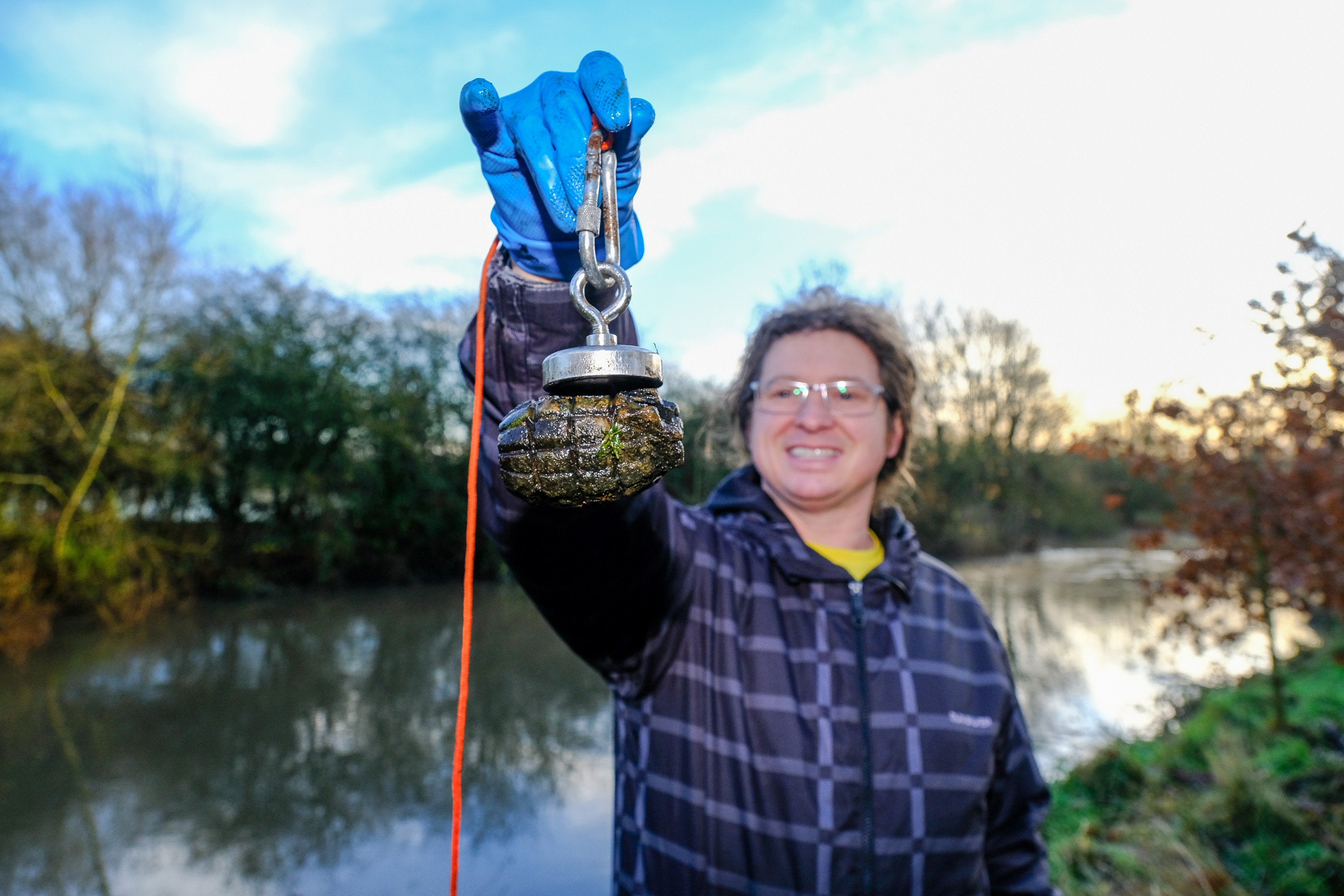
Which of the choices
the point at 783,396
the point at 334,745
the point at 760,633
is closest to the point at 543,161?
the point at 783,396

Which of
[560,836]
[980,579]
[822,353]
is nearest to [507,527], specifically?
[822,353]

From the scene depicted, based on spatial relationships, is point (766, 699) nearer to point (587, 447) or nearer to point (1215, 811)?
point (587, 447)

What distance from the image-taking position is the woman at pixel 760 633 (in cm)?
162

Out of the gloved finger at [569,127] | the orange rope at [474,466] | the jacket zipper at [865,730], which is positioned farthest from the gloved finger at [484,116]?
the jacket zipper at [865,730]

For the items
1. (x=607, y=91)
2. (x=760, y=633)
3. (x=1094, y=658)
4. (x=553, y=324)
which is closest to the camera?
(x=607, y=91)

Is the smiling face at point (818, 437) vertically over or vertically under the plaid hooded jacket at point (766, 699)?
over

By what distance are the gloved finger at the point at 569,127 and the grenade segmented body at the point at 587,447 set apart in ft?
1.65

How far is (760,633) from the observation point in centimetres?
216

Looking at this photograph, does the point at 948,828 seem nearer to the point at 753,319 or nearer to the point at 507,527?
the point at 507,527

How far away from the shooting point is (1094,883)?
433 cm

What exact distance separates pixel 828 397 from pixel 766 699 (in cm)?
103

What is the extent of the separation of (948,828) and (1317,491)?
14.6ft

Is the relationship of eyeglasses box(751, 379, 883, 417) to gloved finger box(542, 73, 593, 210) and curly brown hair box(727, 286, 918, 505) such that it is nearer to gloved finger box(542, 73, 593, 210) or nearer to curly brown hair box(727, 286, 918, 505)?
curly brown hair box(727, 286, 918, 505)

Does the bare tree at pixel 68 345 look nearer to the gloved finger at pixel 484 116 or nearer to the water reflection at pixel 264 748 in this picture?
the water reflection at pixel 264 748
